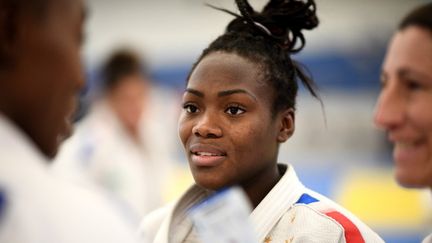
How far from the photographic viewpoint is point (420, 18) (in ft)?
5.09

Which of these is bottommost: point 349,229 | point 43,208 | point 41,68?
point 349,229

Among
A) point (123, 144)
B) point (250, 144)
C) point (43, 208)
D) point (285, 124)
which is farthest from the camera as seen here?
point (123, 144)

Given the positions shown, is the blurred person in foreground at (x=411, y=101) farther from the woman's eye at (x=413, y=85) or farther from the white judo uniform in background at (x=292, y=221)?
the white judo uniform in background at (x=292, y=221)

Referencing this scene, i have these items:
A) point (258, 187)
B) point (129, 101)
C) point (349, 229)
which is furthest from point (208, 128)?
point (129, 101)

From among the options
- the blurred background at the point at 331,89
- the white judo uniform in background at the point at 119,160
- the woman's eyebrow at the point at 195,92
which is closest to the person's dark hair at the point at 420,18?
the woman's eyebrow at the point at 195,92

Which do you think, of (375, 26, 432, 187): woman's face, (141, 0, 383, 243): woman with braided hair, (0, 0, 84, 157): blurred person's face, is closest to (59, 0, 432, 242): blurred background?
(141, 0, 383, 243): woman with braided hair

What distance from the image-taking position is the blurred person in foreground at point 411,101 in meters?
1.51

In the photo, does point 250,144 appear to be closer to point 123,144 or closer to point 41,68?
point 41,68

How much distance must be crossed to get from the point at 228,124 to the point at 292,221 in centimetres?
33

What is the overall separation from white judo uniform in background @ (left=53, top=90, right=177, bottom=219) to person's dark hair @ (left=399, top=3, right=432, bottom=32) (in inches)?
106

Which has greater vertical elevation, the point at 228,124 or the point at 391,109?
the point at 391,109

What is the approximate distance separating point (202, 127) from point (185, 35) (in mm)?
9167

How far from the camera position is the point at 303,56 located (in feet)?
31.2

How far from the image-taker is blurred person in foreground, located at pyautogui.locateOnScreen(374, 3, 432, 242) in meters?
1.51
